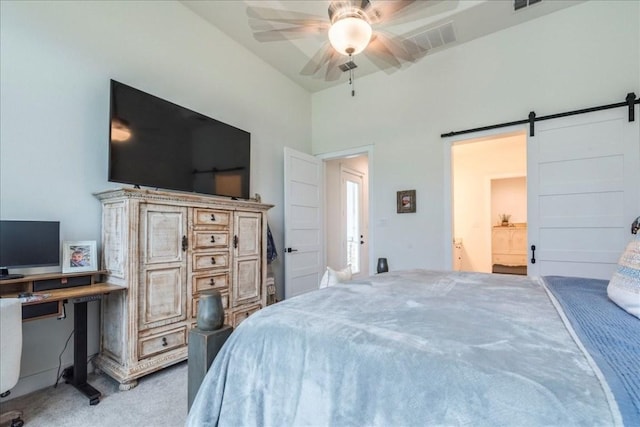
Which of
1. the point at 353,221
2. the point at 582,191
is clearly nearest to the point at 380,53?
the point at 582,191

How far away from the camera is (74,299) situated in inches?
75.0

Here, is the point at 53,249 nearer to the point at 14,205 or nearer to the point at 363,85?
the point at 14,205

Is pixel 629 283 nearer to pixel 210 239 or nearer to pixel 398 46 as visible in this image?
pixel 398 46

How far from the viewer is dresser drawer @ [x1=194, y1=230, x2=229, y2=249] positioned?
2.63 metres

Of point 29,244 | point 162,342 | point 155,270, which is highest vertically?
point 29,244

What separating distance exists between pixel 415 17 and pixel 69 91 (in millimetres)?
3104

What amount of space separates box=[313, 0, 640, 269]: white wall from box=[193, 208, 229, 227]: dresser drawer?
2.19 meters

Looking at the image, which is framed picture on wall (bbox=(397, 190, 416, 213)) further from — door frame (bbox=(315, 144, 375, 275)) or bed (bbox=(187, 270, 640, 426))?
bed (bbox=(187, 270, 640, 426))

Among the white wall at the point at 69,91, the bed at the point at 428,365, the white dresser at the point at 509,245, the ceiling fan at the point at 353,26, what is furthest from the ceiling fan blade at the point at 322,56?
the white dresser at the point at 509,245

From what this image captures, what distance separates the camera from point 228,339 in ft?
3.76

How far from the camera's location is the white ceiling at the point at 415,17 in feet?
9.93

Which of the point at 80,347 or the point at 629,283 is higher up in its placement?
the point at 629,283

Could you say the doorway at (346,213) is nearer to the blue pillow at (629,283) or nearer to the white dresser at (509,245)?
the white dresser at (509,245)

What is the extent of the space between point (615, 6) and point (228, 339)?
14.4 ft
